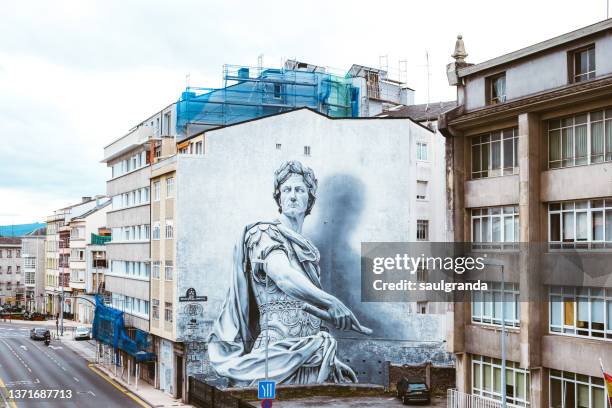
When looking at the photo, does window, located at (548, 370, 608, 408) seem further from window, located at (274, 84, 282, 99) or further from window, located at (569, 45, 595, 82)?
window, located at (274, 84, 282, 99)

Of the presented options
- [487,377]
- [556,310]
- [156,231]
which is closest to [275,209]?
[156,231]

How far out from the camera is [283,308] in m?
53.6

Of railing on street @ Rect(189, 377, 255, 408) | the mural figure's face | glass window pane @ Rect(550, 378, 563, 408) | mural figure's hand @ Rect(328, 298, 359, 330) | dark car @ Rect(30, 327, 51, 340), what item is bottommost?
dark car @ Rect(30, 327, 51, 340)

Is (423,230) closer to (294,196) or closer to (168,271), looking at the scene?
(294,196)

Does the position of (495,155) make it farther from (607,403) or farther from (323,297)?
(323,297)

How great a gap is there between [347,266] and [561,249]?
2347 centimetres

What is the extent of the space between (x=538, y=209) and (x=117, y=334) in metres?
41.9

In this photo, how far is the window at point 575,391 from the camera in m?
31.1

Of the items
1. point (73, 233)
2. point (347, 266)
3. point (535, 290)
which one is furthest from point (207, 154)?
point (73, 233)

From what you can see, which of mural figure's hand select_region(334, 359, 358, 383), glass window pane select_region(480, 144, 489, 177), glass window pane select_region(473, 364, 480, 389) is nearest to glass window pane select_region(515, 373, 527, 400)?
glass window pane select_region(473, 364, 480, 389)

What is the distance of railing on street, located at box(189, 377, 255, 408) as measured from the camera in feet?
146

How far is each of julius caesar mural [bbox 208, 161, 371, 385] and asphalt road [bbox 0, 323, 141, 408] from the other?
24.8 feet

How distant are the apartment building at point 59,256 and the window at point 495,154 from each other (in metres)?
88.3

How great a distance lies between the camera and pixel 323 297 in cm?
5478
